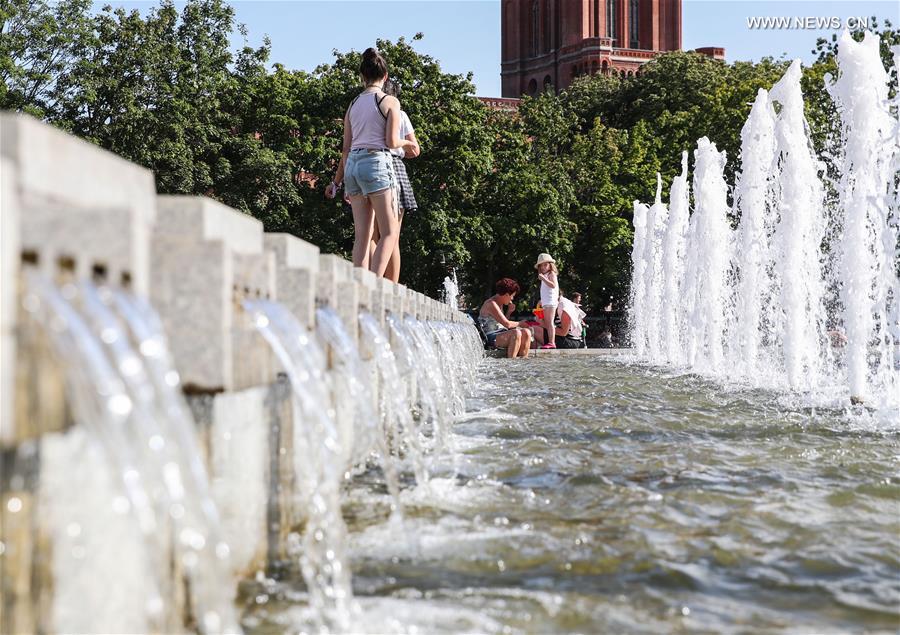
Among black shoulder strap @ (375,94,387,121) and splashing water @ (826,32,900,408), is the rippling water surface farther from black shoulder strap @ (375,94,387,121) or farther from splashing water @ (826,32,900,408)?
splashing water @ (826,32,900,408)

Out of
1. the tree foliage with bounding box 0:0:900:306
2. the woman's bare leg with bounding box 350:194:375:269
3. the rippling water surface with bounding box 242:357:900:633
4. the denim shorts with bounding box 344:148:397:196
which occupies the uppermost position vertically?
the tree foliage with bounding box 0:0:900:306

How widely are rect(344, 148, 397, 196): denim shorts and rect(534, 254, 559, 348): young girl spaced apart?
10196mm

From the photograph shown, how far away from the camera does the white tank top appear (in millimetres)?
8805

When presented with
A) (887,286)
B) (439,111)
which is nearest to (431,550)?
(887,286)

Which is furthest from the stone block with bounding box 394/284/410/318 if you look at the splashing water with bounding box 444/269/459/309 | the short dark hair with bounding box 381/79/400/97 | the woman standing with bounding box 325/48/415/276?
the splashing water with bounding box 444/269/459/309

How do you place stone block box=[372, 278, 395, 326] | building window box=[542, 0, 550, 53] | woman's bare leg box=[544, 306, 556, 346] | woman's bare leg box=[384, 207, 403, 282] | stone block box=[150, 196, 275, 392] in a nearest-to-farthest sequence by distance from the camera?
stone block box=[150, 196, 275, 392]
stone block box=[372, 278, 395, 326]
woman's bare leg box=[384, 207, 403, 282]
woman's bare leg box=[544, 306, 556, 346]
building window box=[542, 0, 550, 53]

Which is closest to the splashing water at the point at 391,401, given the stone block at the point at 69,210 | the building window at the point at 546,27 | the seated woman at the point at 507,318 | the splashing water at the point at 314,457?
the splashing water at the point at 314,457

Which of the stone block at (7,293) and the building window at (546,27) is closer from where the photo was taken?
the stone block at (7,293)

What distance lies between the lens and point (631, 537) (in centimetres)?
405

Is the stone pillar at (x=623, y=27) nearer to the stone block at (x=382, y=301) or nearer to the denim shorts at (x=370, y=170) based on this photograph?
the denim shorts at (x=370, y=170)

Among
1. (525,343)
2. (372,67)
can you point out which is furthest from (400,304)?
(525,343)

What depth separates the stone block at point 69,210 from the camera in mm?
2049

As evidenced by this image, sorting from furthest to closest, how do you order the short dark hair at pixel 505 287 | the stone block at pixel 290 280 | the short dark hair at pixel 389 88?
the short dark hair at pixel 505 287 < the short dark hair at pixel 389 88 < the stone block at pixel 290 280

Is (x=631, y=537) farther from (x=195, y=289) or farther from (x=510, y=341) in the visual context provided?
(x=510, y=341)
